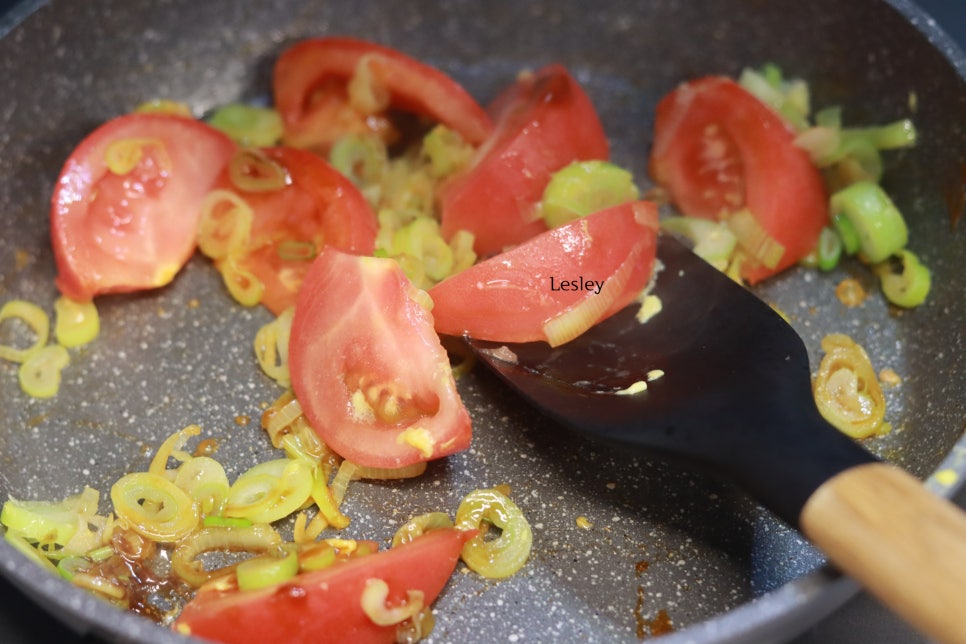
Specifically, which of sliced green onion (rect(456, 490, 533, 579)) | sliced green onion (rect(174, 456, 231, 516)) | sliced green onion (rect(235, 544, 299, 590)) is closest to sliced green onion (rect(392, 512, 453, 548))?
sliced green onion (rect(456, 490, 533, 579))

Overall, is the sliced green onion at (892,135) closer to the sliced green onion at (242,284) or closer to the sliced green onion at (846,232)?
the sliced green onion at (846,232)

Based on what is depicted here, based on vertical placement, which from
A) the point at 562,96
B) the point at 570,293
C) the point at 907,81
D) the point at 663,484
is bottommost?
the point at 663,484

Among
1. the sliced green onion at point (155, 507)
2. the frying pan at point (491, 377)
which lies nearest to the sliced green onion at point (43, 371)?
the frying pan at point (491, 377)

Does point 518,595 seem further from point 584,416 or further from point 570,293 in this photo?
point 570,293

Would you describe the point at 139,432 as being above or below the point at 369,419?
below

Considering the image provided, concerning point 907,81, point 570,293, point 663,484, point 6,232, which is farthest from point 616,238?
point 6,232

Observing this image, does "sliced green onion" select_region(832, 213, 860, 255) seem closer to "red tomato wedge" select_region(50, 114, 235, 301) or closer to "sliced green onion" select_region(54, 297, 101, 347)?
"red tomato wedge" select_region(50, 114, 235, 301)

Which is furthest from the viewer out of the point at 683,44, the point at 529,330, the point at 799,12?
the point at 683,44
